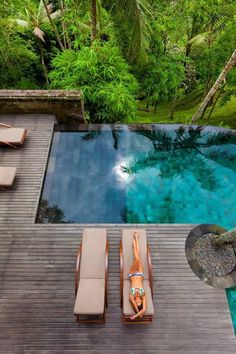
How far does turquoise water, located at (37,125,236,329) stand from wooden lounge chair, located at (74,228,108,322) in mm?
1213

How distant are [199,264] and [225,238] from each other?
93 cm

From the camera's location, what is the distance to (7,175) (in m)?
8.23

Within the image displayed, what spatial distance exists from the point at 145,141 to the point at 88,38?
303 inches

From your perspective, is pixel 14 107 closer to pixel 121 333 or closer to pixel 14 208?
pixel 14 208

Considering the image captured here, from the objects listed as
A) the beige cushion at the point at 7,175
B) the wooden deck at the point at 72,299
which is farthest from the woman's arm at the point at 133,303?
the beige cushion at the point at 7,175

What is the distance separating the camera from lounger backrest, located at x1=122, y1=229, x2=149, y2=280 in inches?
250

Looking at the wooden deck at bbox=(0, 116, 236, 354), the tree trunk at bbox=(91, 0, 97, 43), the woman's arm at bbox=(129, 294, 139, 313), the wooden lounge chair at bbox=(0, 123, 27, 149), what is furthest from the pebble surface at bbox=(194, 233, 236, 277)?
the tree trunk at bbox=(91, 0, 97, 43)

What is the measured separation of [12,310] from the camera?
6.22m

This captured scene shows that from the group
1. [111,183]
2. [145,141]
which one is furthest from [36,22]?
[111,183]

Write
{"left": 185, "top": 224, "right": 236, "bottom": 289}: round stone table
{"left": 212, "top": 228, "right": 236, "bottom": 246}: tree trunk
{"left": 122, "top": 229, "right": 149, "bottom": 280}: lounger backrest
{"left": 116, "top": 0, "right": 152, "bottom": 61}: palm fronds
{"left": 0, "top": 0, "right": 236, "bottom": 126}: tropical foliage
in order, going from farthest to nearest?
{"left": 0, "top": 0, "right": 236, "bottom": 126}: tropical foliage, {"left": 116, "top": 0, "right": 152, "bottom": 61}: palm fronds, {"left": 185, "top": 224, "right": 236, "bottom": 289}: round stone table, {"left": 212, "top": 228, "right": 236, "bottom": 246}: tree trunk, {"left": 122, "top": 229, "right": 149, "bottom": 280}: lounger backrest

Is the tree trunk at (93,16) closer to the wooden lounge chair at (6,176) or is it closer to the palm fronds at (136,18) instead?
the palm fronds at (136,18)

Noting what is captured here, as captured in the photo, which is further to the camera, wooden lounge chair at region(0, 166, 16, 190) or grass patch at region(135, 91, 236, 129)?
grass patch at region(135, 91, 236, 129)

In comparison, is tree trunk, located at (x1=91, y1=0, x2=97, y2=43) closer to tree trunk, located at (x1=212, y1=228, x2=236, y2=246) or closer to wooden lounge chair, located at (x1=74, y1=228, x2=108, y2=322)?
wooden lounge chair, located at (x1=74, y1=228, x2=108, y2=322)

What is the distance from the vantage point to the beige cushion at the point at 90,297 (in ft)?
18.6
